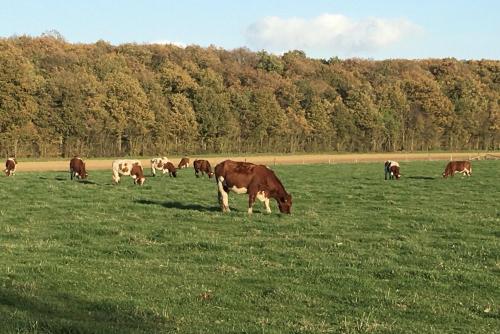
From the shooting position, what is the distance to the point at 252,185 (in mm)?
23156

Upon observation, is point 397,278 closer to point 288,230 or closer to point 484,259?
point 484,259

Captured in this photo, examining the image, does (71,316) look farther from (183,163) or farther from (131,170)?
(183,163)

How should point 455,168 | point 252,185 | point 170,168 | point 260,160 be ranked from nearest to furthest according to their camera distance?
point 252,185 < point 455,168 < point 170,168 < point 260,160

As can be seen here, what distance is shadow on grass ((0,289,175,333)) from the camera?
8062 millimetres

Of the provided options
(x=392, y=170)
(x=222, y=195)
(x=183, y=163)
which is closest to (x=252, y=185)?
(x=222, y=195)

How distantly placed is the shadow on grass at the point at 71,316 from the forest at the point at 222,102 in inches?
3171

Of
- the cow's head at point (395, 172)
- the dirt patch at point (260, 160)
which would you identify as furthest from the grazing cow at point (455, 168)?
the dirt patch at point (260, 160)

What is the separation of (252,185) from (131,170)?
18.6 m

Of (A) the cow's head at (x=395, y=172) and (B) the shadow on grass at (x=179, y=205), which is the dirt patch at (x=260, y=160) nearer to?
(A) the cow's head at (x=395, y=172)

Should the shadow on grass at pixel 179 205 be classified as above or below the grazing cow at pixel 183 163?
below

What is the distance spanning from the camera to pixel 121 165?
133ft

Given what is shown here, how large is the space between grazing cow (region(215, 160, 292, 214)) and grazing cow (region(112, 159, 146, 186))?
54.6ft

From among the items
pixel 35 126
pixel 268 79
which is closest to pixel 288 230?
pixel 35 126

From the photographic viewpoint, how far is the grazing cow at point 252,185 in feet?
76.3
